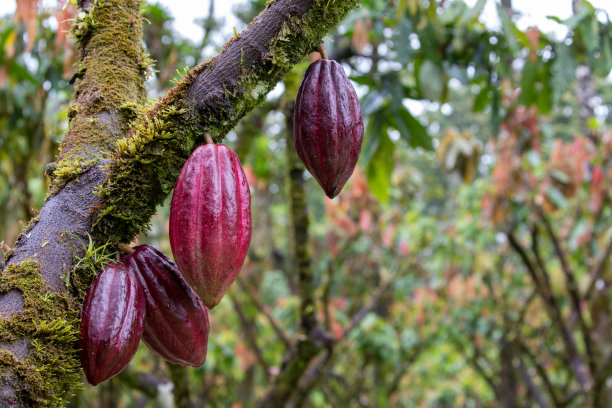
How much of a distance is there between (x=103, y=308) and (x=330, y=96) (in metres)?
0.36

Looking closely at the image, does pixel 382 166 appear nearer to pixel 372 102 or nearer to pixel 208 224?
pixel 372 102

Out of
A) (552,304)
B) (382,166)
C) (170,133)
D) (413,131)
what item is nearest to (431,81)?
(413,131)

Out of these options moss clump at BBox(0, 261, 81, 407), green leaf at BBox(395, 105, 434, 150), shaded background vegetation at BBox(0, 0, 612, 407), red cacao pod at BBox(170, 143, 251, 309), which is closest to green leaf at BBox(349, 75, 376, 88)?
shaded background vegetation at BBox(0, 0, 612, 407)

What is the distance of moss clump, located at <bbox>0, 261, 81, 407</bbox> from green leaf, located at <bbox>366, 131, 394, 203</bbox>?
1.52 metres

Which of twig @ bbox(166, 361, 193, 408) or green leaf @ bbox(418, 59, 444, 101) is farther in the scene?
green leaf @ bbox(418, 59, 444, 101)

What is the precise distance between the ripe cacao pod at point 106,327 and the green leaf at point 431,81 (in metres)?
1.44

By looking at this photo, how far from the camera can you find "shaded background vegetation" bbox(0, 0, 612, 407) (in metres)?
1.85

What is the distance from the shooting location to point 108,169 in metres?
0.61

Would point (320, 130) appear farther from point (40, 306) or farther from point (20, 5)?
point (20, 5)

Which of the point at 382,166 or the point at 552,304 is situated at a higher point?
the point at 382,166

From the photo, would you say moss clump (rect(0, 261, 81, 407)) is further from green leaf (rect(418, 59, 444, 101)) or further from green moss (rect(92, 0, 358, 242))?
green leaf (rect(418, 59, 444, 101))

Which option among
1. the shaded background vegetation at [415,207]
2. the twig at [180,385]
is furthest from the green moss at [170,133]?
the twig at [180,385]

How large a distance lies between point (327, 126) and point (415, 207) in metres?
5.02

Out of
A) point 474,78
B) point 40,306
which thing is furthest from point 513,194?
point 40,306
